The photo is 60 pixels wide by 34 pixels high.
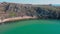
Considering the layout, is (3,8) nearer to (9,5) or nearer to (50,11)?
(9,5)

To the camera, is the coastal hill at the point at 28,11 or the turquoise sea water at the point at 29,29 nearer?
the turquoise sea water at the point at 29,29

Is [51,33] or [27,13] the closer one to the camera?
[51,33]

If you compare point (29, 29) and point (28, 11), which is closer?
point (29, 29)

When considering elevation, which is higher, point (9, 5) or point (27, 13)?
point (9, 5)

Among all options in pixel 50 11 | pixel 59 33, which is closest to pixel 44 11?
pixel 50 11

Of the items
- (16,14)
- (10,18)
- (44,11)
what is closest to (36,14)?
(44,11)

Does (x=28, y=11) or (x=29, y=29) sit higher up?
(x=29, y=29)

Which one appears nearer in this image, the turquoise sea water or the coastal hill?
the turquoise sea water

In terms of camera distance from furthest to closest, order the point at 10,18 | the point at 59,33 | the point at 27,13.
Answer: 1. the point at 27,13
2. the point at 10,18
3. the point at 59,33

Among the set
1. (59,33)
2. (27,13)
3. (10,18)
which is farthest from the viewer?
(27,13)
